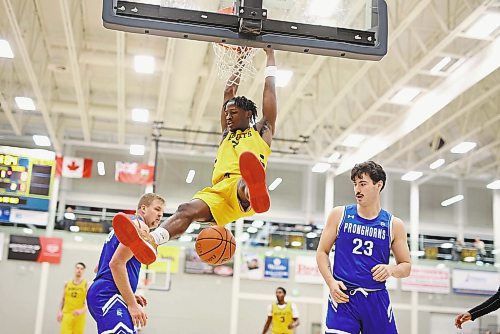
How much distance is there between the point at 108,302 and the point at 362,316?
A: 5.76 ft

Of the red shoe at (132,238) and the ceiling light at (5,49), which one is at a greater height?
the ceiling light at (5,49)

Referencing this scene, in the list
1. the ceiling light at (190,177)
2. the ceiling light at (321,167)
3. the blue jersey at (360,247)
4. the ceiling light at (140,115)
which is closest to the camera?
the blue jersey at (360,247)

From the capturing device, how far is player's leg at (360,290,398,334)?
462 centimetres

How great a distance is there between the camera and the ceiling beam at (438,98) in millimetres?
11844

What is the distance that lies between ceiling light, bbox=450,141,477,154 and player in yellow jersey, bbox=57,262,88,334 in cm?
952

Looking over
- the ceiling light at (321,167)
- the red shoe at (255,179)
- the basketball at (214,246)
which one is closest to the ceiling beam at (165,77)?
the ceiling light at (321,167)

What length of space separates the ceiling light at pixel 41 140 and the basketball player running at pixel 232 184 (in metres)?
13.2

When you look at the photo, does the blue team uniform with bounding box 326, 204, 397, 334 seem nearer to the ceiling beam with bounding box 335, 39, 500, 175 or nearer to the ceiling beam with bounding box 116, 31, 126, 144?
the ceiling beam with bounding box 116, 31, 126, 144

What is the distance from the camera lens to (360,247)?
15.8 feet

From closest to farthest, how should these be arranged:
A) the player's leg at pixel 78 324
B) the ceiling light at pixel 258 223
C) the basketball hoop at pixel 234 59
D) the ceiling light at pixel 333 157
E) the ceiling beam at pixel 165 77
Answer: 1. the basketball hoop at pixel 234 59
2. the ceiling beam at pixel 165 77
3. the player's leg at pixel 78 324
4. the ceiling light at pixel 333 157
5. the ceiling light at pixel 258 223

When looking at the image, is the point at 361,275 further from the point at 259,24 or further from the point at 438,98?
the point at 438,98

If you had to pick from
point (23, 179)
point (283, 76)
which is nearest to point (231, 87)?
point (283, 76)

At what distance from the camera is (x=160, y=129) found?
56.4 feet

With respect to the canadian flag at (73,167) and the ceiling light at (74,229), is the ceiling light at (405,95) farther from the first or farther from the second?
the ceiling light at (74,229)
